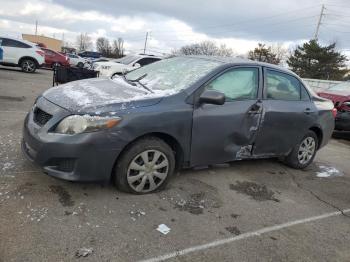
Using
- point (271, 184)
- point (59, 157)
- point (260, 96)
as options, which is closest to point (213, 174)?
point (271, 184)

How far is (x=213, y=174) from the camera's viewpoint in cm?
536

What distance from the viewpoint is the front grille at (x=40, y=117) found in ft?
13.4

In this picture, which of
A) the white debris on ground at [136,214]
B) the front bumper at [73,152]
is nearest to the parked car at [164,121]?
the front bumper at [73,152]

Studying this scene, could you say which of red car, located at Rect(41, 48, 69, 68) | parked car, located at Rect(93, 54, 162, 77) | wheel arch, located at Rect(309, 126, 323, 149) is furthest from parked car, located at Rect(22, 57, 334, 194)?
red car, located at Rect(41, 48, 69, 68)

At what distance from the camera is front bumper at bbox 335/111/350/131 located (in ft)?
31.5

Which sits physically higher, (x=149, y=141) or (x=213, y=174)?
(x=149, y=141)

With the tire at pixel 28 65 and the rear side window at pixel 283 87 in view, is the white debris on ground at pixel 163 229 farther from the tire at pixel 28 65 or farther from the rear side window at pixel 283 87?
the tire at pixel 28 65

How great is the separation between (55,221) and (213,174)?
2.44 meters

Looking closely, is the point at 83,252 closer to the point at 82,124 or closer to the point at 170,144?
the point at 82,124

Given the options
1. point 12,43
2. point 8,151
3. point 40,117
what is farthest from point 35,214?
point 12,43

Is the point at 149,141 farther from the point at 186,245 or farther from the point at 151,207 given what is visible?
the point at 186,245

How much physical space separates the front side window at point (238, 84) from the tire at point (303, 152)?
1429 millimetres

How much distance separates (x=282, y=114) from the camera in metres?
5.48

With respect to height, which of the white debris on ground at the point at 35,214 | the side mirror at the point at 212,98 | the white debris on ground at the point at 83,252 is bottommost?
the white debris on ground at the point at 83,252
